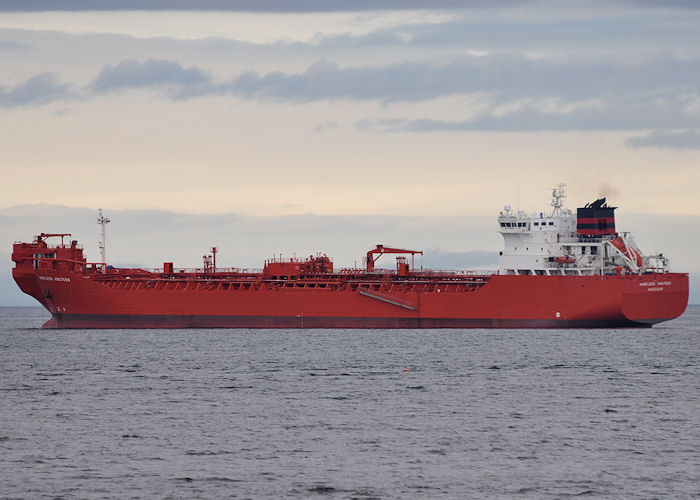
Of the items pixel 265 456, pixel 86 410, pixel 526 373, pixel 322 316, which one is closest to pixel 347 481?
pixel 265 456

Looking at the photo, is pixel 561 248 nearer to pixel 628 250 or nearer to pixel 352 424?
pixel 628 250

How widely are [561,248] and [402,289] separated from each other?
948 centimetres

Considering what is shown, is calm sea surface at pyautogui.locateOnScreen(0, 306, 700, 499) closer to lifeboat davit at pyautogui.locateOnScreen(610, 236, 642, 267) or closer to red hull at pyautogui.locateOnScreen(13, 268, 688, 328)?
red hull at pyautogui.locateOnScreen(13, 268, 688, 328)

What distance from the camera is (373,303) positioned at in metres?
66.1

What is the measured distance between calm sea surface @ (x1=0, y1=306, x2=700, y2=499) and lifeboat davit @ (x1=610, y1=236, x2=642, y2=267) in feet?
34.0

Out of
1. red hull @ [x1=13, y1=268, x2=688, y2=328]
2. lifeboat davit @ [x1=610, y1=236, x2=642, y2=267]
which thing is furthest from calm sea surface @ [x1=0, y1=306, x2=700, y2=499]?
lifeboat davit @ [x1=610, y1=236, x2=642, y2=267]

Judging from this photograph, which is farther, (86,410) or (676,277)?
(676,277)

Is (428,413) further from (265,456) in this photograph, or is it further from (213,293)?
(213,293)

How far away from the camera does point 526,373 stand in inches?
1756

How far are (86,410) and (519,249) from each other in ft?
123

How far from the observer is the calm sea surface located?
24.1 metres

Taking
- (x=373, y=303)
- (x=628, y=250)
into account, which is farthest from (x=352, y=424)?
(x=628, y=250)

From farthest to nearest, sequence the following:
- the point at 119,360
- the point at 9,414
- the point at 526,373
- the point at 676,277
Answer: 1. the point at 676,277
2. the point at 119,360
3. the point at 526,373
4. the point at 9,414

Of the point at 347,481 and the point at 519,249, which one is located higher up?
the point at 519,249
